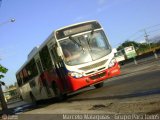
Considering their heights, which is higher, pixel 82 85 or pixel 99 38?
pixel 99 38


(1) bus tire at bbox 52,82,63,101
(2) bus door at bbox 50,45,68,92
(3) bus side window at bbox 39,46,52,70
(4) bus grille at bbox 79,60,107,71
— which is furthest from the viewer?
(3) bus side window at bbox 39,46,52,70

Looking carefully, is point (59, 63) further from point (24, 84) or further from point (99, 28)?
point (24, 84)

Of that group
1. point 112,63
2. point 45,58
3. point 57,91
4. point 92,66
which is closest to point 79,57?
point 92,66

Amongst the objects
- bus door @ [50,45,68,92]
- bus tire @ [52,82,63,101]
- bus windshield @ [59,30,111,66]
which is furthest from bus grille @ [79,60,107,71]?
bus tire @ [52,82,63,101]

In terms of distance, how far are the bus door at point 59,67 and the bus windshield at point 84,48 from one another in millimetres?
437

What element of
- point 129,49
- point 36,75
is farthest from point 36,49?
point 129,49

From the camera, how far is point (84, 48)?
18.2 metres

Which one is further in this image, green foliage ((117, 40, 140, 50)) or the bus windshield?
green foliage ((117, 40, 140, 50))

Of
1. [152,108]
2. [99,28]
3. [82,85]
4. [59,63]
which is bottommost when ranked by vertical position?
[152,108]

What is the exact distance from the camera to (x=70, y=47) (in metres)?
18.2

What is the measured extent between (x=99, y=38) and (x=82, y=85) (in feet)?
8.23

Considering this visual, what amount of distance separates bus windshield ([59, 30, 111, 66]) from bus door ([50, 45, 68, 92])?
437mm

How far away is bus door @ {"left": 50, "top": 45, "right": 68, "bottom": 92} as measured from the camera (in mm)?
18234

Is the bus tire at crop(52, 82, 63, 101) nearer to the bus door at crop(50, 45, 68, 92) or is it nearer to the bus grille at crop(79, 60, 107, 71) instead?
the bus door at crop(50, 45, 68, 92)
